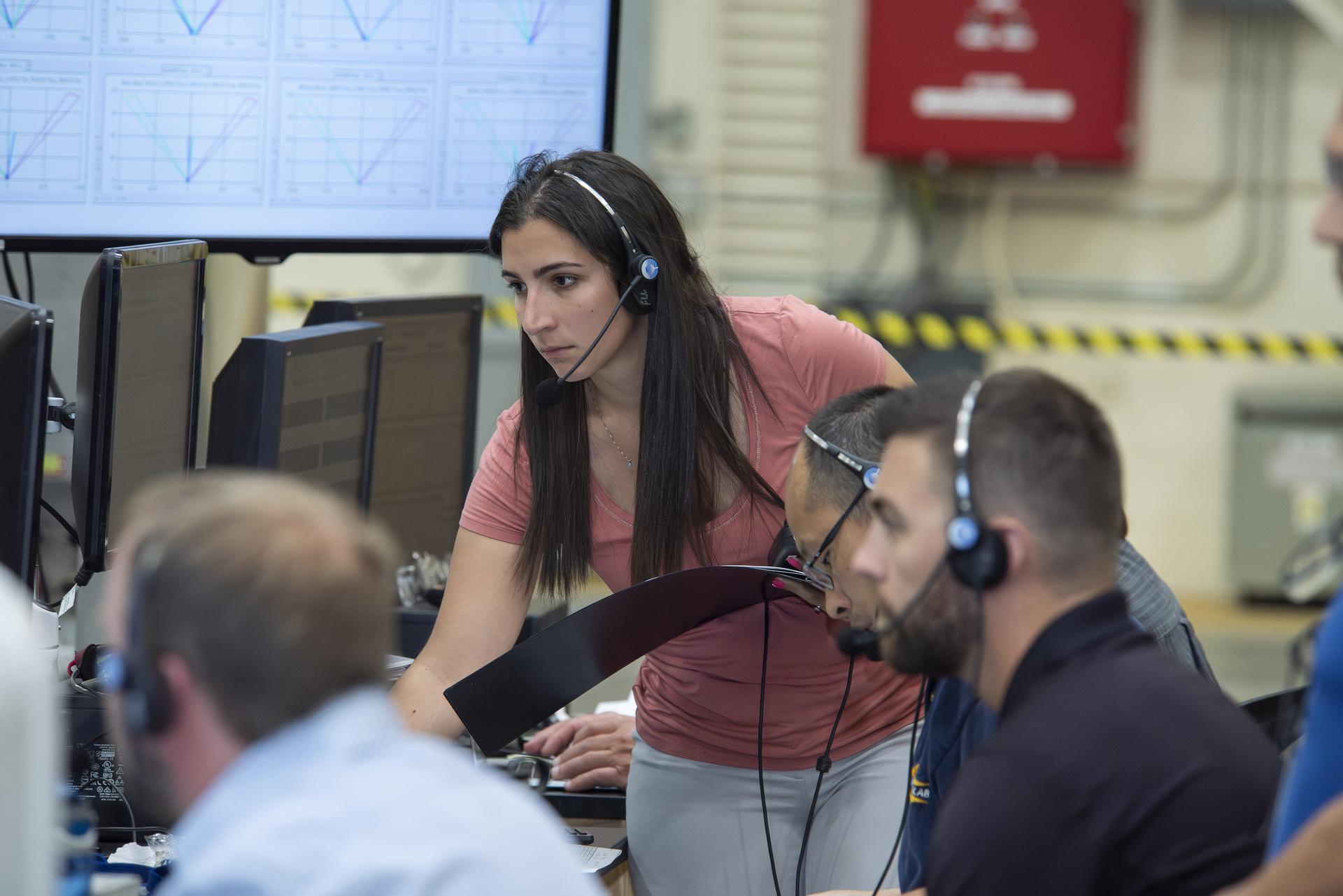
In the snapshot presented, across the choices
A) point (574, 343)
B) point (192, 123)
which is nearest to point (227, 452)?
point (574, 343)

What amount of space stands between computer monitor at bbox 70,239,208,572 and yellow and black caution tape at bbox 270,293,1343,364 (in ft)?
14.2

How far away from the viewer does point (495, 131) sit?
253 centimetres

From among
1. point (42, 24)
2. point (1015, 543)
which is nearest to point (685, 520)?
point (1015, 543)

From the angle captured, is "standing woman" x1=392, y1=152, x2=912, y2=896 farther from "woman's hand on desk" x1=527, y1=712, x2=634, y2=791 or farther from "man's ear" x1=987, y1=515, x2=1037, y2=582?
"man's ear" x1=987, y1=515, x2=1037, y2=582

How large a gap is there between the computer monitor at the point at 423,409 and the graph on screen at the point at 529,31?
425 mm

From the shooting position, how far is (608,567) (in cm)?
210

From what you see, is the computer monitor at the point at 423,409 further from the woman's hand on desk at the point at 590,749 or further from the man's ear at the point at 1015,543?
the man's ear at the point at 1015,543

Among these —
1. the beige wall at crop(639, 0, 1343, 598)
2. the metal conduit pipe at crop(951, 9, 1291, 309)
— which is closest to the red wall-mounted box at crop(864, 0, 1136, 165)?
the beige wall at crop(639, 0, 1343, 598)

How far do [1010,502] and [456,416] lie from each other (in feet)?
5.26

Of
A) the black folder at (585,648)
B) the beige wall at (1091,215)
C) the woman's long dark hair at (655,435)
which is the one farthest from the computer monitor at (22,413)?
the beige wall at (1091,215)

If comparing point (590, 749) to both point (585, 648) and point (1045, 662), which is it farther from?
point (1045, 662)

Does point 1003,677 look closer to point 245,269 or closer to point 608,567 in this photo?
point 608,567

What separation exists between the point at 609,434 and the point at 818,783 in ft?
1.75

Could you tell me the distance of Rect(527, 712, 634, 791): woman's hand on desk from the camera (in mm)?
2252
